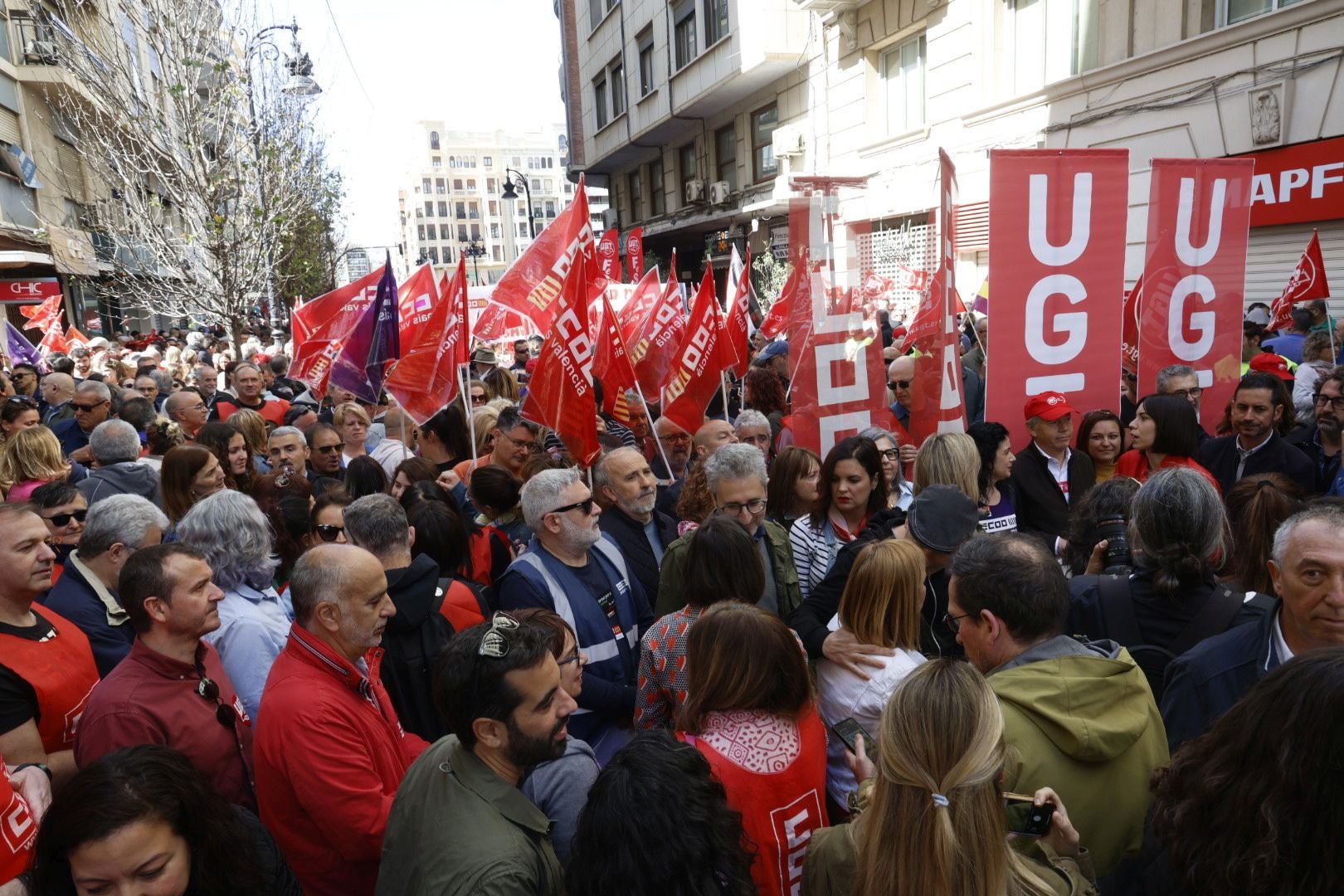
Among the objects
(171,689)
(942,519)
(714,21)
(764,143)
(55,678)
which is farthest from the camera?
(764,143)

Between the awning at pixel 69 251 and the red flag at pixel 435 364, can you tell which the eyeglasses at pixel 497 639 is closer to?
the red flag at pixel 435 364

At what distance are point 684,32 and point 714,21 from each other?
202 centimetres

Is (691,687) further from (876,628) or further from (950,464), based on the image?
(950,464)

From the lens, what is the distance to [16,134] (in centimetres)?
2034

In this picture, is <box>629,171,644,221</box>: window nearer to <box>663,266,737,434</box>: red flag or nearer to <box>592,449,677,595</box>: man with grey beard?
<box>663,266,737,434</box>: red flag

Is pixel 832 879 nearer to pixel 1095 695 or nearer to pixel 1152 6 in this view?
pixel 1095 695

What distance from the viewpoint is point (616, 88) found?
29.0m

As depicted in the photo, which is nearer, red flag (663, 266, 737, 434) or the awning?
red flag (663, 266, 737, 434)

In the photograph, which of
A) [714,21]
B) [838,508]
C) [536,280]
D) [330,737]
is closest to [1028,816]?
[330,737]

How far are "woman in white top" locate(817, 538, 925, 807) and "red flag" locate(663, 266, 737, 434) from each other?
4.01 m

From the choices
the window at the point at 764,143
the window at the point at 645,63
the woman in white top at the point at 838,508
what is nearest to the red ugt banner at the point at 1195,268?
the woman in white top at the point at 838,508

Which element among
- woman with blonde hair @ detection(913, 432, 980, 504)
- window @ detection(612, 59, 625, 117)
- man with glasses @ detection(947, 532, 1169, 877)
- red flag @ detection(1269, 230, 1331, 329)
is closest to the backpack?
man with glasses @ detection(947, 532, 1169, 877)

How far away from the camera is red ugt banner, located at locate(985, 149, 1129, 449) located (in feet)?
16.8

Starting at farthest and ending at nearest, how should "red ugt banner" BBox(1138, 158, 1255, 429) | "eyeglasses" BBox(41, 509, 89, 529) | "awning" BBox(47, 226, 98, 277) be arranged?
"awning" BBox(47, 226, 98, 277) < "red ugt banner" BBox(1138, 158, 1255, 429) < "eyeglasses" BBox(41, 509, 89, 529)
